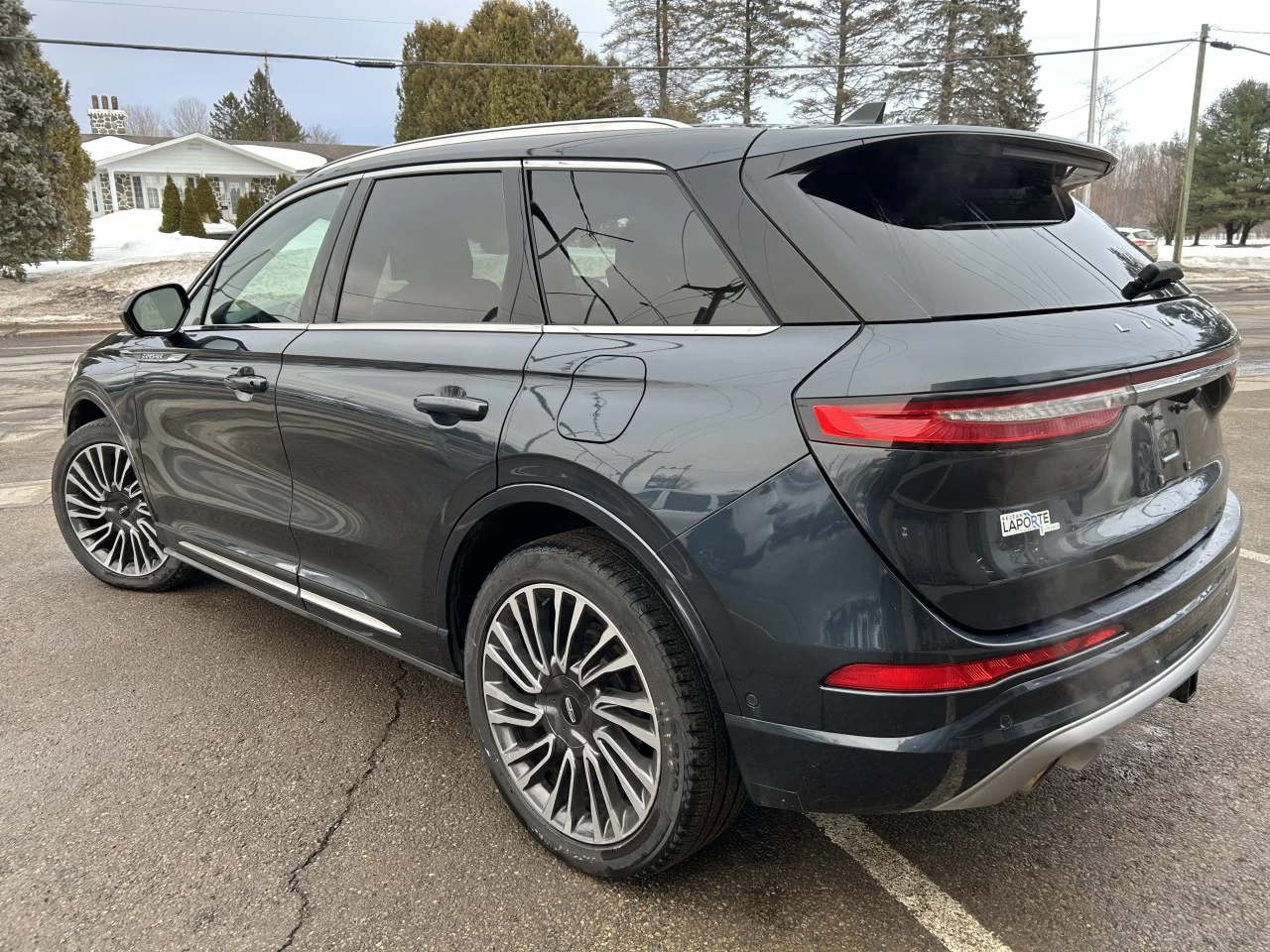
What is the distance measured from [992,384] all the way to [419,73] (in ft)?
163

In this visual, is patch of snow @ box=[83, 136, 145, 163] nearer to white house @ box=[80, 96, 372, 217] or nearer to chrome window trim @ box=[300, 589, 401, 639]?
white house @ box=[80, 96, 372, 217]

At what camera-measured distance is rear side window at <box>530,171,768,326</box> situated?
81.0 inches

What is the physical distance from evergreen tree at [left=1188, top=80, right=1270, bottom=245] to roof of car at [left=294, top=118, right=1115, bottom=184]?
174 ft

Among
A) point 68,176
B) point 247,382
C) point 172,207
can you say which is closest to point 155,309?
point 247,382

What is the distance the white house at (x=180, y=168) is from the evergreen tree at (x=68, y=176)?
1923cm

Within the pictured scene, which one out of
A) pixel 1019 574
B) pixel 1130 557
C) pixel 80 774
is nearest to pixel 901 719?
pixel 1019 574

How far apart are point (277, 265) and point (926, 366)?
2503 millimetres

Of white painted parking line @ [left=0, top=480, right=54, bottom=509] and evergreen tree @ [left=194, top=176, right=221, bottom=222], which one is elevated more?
evergreen tree @ [left=194, top=176, right=221, bottom=222]

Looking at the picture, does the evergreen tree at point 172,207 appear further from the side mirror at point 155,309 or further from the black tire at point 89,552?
the side mirror at point 155,309

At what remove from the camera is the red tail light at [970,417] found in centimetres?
169

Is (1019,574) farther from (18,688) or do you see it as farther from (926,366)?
(18,688)

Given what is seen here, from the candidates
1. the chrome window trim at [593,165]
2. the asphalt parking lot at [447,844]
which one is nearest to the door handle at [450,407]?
the chrome window trim at [593,165]

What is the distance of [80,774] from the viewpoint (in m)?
2.77

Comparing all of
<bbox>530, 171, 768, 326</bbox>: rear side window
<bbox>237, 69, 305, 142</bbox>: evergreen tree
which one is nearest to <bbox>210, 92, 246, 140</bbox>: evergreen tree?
<bbox>237, 69, 305, 142</bbox>: evergreen tree
